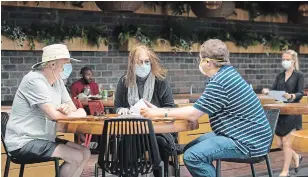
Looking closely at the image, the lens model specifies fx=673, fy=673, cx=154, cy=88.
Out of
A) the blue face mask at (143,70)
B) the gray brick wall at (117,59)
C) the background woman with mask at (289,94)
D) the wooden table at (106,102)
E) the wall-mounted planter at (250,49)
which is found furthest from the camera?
the wall-mounted planter at (250,49)

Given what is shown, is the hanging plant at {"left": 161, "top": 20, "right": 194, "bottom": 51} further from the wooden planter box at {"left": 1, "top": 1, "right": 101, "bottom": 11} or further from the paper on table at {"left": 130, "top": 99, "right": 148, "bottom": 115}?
the paper on table at {"left": 130, "top": 99, "right": 148, "bottom": 115}

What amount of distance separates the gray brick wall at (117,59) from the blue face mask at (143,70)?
12.3 ft

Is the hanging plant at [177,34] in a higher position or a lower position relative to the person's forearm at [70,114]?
higher

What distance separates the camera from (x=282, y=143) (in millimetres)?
7305

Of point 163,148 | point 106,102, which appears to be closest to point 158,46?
point 106,102

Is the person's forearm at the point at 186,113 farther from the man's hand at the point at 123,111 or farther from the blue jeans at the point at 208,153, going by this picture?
the man's hand at the point at 123,111

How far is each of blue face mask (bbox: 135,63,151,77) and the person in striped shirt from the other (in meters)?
0.90

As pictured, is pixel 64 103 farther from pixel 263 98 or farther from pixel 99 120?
pixel 263 98

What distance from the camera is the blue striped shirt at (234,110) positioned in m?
4.44

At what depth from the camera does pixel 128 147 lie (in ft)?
14.8

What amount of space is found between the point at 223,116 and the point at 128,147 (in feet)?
2.20

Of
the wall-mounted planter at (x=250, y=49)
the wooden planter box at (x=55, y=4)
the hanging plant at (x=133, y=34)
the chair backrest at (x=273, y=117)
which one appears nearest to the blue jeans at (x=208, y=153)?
the chair backrest at (x=273, y=117)

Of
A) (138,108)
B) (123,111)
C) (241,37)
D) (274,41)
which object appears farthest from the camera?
(274,41)

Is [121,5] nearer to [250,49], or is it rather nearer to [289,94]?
[289,94]
